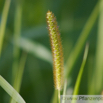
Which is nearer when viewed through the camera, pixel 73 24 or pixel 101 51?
pixel 101 51

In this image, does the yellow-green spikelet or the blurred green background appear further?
the blurred green background

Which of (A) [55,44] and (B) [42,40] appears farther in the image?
(B) [42,40]

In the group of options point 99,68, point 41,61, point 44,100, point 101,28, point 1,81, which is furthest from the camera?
point 41,61

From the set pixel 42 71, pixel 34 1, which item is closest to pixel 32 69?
pixel 42 71

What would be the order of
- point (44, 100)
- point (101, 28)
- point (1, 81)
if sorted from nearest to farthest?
1. point (1, 81)
2. point (101, 28)
3. point (44, 100)

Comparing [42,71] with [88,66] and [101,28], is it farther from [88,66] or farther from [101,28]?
[101,28]

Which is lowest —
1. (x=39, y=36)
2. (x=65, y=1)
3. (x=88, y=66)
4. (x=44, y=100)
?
(x=44, y=100)

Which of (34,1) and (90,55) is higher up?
(34,1)

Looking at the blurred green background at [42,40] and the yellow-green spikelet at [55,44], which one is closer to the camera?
the yellow-green spikelet at [55,44]
